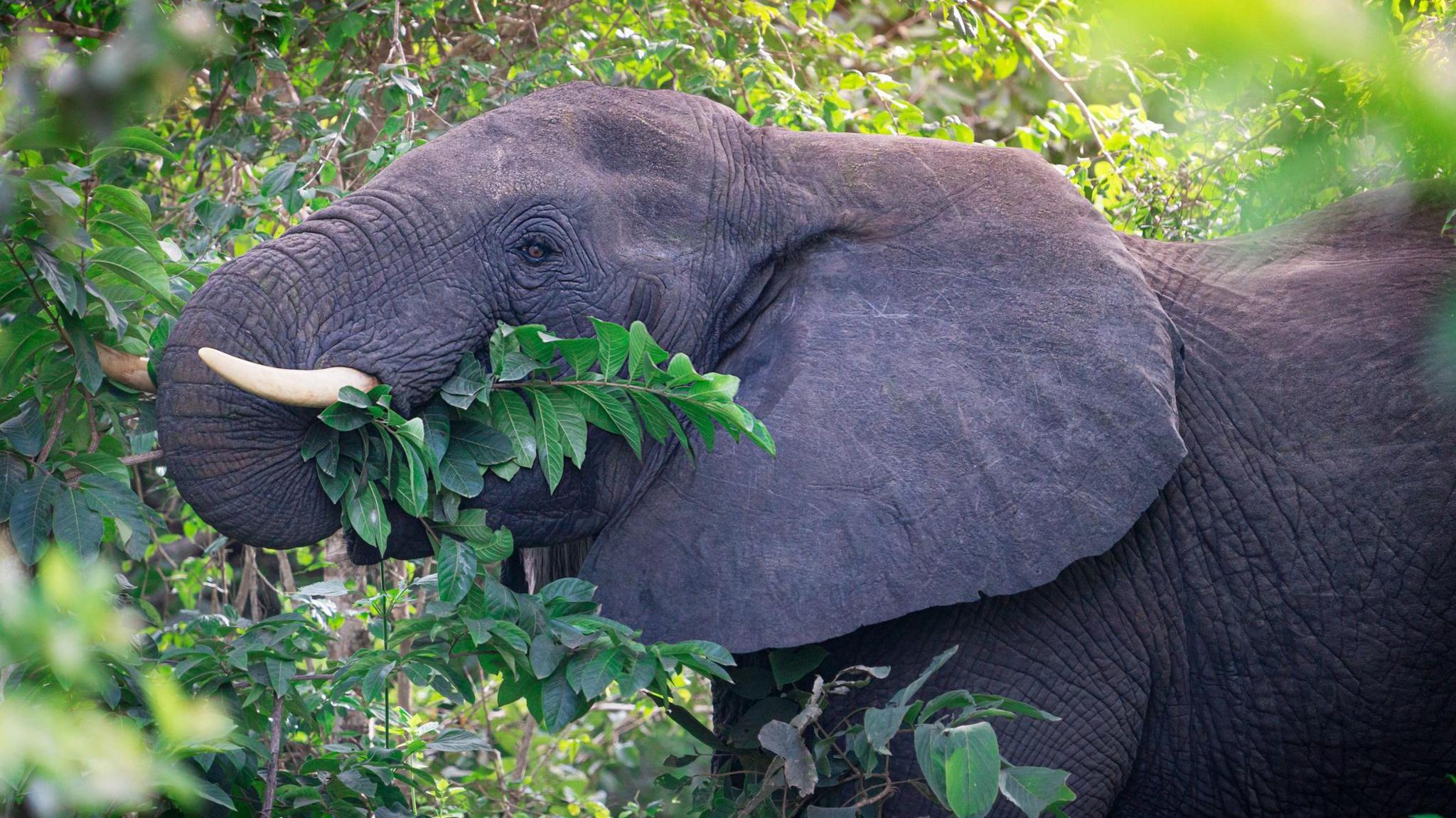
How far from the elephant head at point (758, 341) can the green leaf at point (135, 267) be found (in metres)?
0.09

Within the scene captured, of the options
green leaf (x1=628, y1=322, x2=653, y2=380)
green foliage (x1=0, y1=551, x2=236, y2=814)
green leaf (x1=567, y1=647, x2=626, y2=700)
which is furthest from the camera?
green leaf (x1=628, y1=322, x2=653, y2=380)

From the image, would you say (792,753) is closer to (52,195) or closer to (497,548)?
(497,548)

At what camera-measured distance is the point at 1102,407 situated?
3133 mm

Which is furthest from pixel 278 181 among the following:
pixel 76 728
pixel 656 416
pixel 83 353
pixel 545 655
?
pixel 76 728

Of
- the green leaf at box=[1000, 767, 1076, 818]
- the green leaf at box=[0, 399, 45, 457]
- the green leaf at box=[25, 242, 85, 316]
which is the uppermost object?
the green leaf at box=[25, 242, 85, 316]

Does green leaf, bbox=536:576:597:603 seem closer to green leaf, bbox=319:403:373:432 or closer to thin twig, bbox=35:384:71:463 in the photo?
green leaf, bbox=319:403:373:432

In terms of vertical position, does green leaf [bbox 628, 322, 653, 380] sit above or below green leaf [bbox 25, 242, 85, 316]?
above

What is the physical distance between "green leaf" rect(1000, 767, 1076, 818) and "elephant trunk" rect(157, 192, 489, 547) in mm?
1517

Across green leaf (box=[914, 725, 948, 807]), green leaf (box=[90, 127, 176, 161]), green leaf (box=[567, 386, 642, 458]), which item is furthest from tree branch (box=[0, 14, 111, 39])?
green leaf (box=[914, 725, 948, 807])

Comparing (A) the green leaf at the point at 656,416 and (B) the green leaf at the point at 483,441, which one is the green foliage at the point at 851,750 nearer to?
(A) the green leaf at the point at 656,416

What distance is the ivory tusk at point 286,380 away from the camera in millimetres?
2844

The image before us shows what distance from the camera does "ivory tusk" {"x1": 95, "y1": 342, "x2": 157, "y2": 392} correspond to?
308 cm

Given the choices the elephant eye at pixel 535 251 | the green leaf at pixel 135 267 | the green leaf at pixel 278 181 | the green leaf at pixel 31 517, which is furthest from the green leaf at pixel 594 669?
the green leaf at pixel 278 181

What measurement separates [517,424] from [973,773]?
124cm
